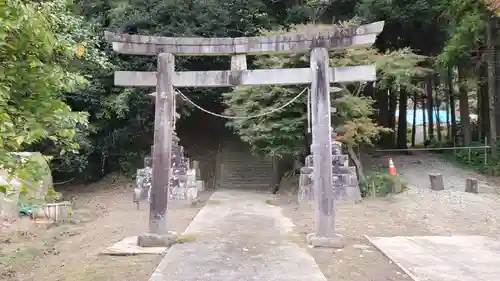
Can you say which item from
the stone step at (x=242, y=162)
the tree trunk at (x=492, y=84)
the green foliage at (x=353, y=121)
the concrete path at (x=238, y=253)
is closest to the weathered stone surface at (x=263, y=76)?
the concrete path at (x=238, y=253)

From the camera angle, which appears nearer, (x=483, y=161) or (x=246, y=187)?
(x=483, y=161)

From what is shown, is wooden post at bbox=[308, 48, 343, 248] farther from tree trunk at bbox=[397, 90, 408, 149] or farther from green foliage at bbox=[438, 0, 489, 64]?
tree trunk at bbox=[397, 90, 408, 149]

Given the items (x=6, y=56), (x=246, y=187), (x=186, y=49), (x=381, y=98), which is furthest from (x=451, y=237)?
(x=381, y=98)

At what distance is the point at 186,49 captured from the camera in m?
8.52

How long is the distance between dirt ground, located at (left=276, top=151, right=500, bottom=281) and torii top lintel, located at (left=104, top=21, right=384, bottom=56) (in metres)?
3.91

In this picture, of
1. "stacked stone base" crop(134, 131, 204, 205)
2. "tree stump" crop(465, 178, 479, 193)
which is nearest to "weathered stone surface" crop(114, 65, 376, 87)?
"stacked stone base" crop(134, 131, 204, 205)

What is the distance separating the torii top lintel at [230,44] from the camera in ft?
27.2

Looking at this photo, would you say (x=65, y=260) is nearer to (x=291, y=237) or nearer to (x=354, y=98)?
(x=291, y=237)

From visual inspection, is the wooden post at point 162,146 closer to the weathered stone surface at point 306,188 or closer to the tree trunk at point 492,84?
the weathered stone surface at point 306,188

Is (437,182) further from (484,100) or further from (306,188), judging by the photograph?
(484,100)

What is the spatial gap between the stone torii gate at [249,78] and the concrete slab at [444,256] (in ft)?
3.88

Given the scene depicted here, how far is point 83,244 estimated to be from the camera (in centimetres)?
890

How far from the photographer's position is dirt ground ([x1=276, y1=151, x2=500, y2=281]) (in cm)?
655

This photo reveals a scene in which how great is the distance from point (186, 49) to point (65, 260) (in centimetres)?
457
